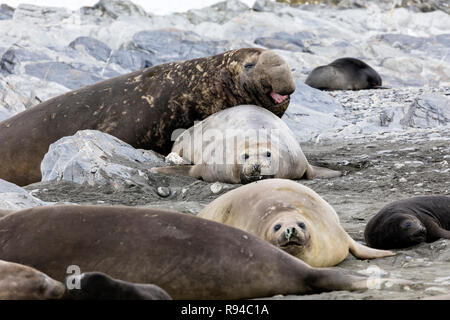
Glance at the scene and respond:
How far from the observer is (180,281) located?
2588mm

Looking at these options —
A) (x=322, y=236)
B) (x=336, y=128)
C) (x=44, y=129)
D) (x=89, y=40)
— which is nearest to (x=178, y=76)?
(x=44, y=129)

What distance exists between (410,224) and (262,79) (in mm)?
3941

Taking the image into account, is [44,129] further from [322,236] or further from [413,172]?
[322,236]

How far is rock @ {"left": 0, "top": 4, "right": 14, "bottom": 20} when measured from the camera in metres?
26.0

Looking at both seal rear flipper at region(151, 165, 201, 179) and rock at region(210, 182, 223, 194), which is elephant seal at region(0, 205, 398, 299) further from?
seal rear flipper at region(151, 165, 201, 179)

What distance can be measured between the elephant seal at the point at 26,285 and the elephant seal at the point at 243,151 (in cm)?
391

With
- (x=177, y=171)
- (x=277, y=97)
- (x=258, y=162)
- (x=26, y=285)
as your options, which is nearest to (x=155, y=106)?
(x=277, y=97)

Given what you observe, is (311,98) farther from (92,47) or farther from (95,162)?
(92,47)

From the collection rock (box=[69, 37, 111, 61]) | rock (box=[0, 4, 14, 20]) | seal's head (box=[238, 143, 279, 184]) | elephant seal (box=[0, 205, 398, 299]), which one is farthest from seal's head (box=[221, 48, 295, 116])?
rock (box=[0, 4, 14, 20])

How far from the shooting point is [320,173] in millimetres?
6949

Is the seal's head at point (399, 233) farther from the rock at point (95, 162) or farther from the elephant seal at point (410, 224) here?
the rock at point (95, 162)

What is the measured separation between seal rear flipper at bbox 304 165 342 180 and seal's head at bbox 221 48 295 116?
1232 millimetres

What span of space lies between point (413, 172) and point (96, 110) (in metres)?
3.62

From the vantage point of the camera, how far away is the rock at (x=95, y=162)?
21.4 feet
